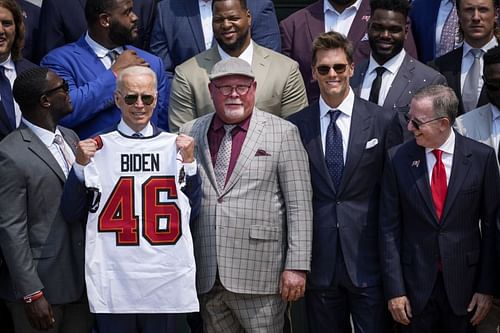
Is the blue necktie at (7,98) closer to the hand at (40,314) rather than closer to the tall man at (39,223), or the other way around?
the tall man at (39,223)

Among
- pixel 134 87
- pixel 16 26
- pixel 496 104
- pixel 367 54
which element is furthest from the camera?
pixel 367 54

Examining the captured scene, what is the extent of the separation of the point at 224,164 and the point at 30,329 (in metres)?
1.50

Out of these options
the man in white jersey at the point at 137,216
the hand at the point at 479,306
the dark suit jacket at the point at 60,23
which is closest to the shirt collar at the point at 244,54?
the dark suit jacket at the point at 60,23

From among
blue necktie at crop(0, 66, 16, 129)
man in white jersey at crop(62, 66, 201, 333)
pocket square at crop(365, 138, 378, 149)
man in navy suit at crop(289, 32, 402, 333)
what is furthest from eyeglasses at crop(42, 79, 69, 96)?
pocket square at crop(365, 138, 378, 149)

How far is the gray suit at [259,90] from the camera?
6545mm

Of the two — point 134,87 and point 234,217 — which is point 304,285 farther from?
point 134,87

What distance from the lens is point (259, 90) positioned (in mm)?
6547

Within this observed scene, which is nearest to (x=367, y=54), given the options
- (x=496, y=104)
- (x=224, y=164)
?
(x=496, y=104)

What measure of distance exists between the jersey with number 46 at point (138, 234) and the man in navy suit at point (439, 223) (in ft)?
4.02

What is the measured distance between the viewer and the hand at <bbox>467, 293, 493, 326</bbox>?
228 inches

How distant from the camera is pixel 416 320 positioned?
589cm

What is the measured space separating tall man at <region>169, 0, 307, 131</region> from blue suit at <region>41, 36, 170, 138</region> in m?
0.24

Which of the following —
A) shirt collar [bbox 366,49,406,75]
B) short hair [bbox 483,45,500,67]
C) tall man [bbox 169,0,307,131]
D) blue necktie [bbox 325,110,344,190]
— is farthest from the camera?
shirt collar [bbox 366,49,406,75]

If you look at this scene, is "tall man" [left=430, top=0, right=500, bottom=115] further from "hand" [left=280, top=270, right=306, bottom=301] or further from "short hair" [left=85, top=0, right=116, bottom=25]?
"short hair" [left=85, top=0, right=116, bottom=25]
